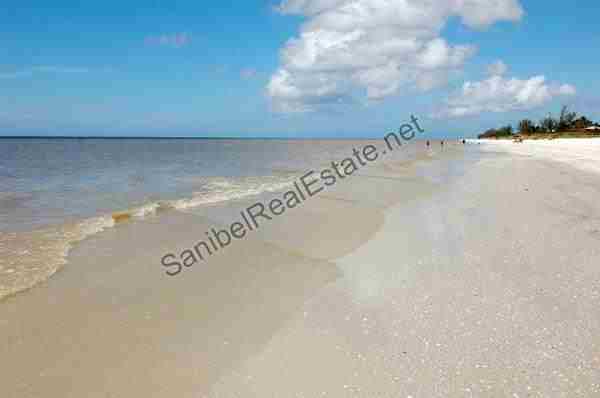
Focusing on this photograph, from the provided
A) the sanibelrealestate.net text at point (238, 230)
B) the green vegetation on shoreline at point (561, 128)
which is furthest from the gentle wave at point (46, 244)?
the green vegetation on shoreline at point (561, 128)

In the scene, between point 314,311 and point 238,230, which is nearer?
point 314,311

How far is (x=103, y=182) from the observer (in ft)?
56.0

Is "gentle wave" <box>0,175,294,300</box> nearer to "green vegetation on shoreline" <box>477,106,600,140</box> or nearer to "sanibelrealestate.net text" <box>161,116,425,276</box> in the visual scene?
"sanibelrealestate.net text" <box>161,116,425,276</box>

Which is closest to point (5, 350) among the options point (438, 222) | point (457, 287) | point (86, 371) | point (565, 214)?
point (86, 371)

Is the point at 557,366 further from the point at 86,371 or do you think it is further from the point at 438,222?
the point at 438,222

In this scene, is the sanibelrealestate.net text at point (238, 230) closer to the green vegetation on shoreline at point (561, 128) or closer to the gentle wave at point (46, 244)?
the gentle wave at point (46, 244)

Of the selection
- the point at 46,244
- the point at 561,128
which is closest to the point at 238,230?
the point at 46,244

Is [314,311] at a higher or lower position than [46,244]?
lower

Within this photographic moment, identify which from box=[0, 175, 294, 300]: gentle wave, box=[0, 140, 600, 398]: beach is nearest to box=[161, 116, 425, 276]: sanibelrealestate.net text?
box=[0, 140, 600, 398]: beach

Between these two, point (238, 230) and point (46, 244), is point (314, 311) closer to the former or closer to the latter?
point (238, 230)

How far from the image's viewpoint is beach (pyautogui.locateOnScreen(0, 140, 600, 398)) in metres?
3.04

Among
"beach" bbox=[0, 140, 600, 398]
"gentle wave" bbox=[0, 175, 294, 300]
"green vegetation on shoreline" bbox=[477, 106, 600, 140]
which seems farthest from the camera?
"green vegetation on shoreline" bbox=[477, 106, 600, 140]

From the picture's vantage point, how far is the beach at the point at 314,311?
120 inches

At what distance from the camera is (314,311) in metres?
4.26
